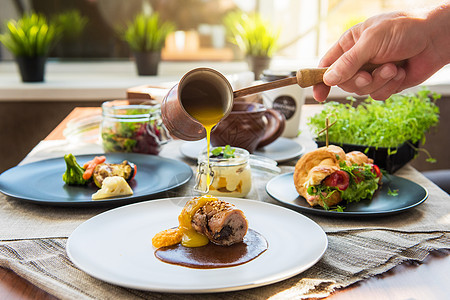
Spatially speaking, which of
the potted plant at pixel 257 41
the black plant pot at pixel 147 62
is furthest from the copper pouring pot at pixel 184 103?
the black plant pot at pixel 147 62

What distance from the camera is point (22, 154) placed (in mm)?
3744

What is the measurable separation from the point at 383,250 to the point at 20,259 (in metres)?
0.76

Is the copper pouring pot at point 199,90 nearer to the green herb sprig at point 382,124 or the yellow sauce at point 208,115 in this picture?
the yellow sauce at point 208,115

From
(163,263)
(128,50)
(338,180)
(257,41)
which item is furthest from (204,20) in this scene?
(163,263)

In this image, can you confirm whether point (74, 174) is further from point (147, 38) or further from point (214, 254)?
point (147, 38)

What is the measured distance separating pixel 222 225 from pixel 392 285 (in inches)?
14.1

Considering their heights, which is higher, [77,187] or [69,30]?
[69,30]

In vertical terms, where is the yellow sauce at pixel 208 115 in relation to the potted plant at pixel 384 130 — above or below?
above

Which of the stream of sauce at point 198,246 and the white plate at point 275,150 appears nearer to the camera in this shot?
the stream of sauce at point 198,246

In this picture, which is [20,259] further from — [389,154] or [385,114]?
[385,114]

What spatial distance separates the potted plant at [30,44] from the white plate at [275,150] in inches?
82.9

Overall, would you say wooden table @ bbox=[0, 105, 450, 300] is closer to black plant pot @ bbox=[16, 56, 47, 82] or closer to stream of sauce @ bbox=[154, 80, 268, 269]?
stream of sauce @ bbox=[154, 80, 268, 269]

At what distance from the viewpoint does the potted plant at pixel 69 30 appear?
13.3 feet

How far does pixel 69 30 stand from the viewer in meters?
4.13
